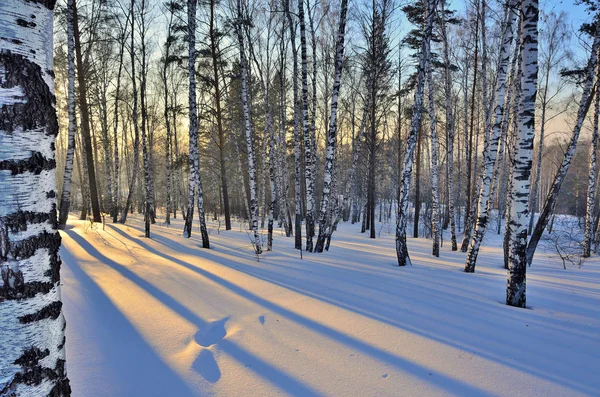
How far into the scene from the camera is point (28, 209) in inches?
46.0

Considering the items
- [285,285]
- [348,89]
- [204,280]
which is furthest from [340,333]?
[348,89]

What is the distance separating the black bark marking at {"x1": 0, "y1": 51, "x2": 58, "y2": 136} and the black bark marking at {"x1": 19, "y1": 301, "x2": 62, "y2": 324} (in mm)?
710

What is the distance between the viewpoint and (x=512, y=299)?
438cm

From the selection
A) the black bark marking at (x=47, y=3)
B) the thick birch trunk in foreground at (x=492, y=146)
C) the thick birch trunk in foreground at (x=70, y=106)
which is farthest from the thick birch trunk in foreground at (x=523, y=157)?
the thick birch trunk in foreground at (x=70, y=106)

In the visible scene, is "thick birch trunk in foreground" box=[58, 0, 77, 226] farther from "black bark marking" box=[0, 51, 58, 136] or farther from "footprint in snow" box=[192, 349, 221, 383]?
"black bark marking" box=[0, 51, 58, 136]

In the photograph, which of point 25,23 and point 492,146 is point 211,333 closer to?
point 25,23

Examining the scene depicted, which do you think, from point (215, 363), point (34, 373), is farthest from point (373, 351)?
point (34, 373)

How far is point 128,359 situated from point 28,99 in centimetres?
238

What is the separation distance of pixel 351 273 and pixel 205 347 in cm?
370

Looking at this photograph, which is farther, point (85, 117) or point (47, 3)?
point (85, 117)

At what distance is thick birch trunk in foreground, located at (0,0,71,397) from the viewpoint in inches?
43.4

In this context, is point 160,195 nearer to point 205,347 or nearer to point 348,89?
point 348,89

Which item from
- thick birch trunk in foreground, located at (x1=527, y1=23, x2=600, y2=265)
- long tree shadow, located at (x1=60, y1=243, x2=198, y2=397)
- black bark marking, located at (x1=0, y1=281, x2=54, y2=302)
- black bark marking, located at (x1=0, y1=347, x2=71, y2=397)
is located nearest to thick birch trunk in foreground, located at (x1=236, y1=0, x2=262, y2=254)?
long tree shadow, located at (x1=60, y1=243, x2=198, y2=397)

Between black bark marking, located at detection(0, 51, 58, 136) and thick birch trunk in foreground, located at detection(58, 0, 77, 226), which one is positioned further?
thick birch trunk in foreground, located at detection(58, 0, 77, 226)
